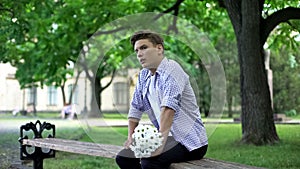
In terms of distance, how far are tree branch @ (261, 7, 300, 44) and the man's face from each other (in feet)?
18.0

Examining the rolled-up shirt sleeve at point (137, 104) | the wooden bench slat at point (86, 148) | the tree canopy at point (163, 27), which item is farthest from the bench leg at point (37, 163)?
the rolled-up shirt sleeve at point (137, 104)

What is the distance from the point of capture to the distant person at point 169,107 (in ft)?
8.97

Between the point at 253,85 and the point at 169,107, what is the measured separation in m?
5.09

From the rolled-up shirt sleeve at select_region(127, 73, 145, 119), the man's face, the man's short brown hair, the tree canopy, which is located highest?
the tree canopy

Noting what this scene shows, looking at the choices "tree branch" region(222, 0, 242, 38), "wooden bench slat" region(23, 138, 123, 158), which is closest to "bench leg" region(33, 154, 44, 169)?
"wooden bench slat" region(23, 138, 123, 158)

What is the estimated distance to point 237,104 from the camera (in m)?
23.9

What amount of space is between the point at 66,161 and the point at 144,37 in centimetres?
423

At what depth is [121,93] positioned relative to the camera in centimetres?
353

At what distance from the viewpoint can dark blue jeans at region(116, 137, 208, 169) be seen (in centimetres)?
274

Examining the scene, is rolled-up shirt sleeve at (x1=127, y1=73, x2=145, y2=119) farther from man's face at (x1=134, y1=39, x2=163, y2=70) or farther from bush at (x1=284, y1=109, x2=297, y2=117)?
bush at (x1=284, y1=109, x2=297, y2=117)

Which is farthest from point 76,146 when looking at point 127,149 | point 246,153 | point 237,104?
point 237,104

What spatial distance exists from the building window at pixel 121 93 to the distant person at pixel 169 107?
518 mm

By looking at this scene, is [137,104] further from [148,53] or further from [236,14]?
[236,14]

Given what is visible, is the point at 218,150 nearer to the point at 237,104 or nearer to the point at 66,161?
the point at 66,161
